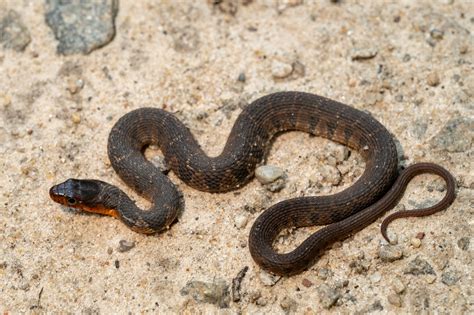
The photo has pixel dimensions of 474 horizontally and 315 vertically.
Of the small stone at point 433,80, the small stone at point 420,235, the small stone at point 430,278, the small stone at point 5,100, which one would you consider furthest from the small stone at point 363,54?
the small stone at point 5,100

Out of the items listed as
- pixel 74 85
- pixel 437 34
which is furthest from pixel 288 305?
pixel 437 34

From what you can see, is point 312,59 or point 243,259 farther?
point 312,59

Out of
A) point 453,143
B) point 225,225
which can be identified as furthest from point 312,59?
point 225,225

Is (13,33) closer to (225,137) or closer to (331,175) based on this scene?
(225,137)

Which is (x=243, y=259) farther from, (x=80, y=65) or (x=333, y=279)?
(x=80, y=65)

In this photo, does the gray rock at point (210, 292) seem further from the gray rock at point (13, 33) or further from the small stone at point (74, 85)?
the gray rock at point (13, 33)

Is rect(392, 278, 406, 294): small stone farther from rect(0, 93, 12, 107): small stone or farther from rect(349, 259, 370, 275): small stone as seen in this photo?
rect(0, 93, 12, 107): small stone
